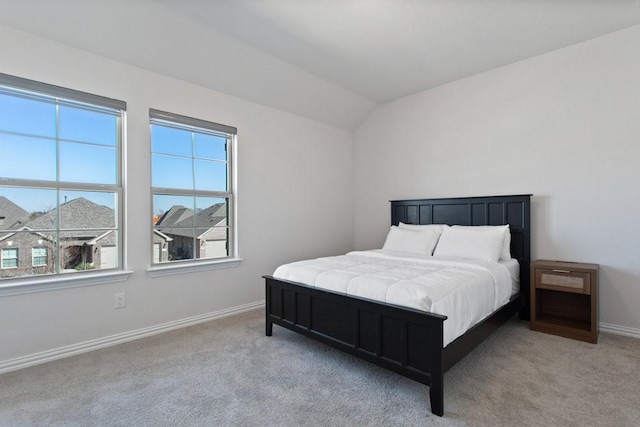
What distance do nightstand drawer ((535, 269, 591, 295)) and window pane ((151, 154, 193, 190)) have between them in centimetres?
358

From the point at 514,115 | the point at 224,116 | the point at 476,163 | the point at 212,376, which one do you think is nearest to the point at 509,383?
the point at 212,376

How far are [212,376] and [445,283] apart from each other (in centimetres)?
172

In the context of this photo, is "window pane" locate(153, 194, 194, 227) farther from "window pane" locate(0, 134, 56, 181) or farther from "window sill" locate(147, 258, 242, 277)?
"window pane" locate(0, 134, 56, 181)

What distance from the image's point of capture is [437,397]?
1.73 m

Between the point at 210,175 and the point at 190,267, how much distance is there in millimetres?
1024

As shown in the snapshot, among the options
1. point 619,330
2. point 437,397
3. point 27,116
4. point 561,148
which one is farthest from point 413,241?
point 27,116

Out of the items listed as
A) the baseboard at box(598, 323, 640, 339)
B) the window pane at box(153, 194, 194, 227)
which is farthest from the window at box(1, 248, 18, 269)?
the baseboard at box(598, 323, 640, 339)

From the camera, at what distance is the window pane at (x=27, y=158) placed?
2305 mm

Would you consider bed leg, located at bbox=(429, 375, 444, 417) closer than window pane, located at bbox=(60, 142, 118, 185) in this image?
Yes

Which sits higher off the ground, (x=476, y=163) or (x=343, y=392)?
(x=476, y=163)

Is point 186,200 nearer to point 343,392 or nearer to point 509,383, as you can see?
point 343,392

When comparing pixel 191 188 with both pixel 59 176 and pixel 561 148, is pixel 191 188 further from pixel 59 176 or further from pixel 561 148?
pixel 561 148

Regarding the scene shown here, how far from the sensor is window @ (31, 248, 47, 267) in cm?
243

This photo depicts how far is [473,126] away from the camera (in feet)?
12.4
